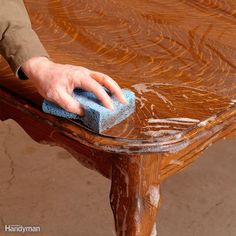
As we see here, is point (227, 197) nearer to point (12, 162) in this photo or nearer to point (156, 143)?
point (12, 162)

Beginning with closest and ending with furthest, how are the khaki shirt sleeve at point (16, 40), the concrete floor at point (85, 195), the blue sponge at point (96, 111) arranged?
the blue sponge at point (96, 111) < the khaki shirt sleeve at point (16, 40) < the concrete floor at point (85, 195)

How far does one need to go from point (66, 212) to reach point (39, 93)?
0.74 meters

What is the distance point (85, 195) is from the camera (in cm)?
165

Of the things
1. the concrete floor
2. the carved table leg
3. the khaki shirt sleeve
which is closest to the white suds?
the carved table leg

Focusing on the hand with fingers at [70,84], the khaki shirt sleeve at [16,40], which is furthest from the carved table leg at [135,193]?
the khaki shirt sleeve at [16,40]

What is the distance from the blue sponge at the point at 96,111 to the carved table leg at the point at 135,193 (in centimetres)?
7

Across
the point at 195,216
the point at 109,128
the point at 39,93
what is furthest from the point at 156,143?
the point at 195,216

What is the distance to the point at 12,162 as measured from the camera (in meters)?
1.80

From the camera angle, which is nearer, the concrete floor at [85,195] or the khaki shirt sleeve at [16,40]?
→ the khaki shirt sleeve at [16,40]

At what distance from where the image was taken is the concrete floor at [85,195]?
1.54m

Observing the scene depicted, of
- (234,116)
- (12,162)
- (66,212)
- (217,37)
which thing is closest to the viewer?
(234,116)

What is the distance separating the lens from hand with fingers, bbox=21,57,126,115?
81 centimetres

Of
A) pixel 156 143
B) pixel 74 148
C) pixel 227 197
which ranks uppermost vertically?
pixel 156 143

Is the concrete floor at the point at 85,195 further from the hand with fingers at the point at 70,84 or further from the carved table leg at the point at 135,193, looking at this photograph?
the hand with fingers at the point at 70,84
